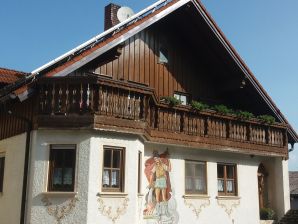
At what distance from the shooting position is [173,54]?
18.5 m

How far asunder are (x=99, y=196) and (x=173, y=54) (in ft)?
27.0

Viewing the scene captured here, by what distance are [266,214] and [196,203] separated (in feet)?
14.0

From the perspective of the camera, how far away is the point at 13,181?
13.9 m

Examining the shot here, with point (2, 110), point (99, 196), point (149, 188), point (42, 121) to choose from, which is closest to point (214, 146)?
point (149, 188)

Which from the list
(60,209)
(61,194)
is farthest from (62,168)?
(60,209)

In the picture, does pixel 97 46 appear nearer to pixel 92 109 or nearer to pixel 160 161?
pixel 92 109

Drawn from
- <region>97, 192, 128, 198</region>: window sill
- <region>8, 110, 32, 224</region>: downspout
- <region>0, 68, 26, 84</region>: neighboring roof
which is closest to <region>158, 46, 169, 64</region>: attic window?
<region>0, 68, 26, 84</region>: neighboring roof

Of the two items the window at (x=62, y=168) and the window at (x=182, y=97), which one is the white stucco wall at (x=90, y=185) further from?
the window at (x=182, y=97)

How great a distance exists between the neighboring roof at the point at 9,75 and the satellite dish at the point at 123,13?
4.78 meters

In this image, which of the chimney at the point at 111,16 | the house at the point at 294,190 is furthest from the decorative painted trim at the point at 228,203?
the house at the point at 294,190

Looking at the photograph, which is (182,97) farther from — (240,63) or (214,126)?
(240,63)

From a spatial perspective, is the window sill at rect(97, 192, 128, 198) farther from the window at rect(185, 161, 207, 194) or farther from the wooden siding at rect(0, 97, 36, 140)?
the window at rect(185, 161, 207, 194)

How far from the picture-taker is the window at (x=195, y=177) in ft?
53.8

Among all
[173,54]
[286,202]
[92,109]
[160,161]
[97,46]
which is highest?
[173,54]
